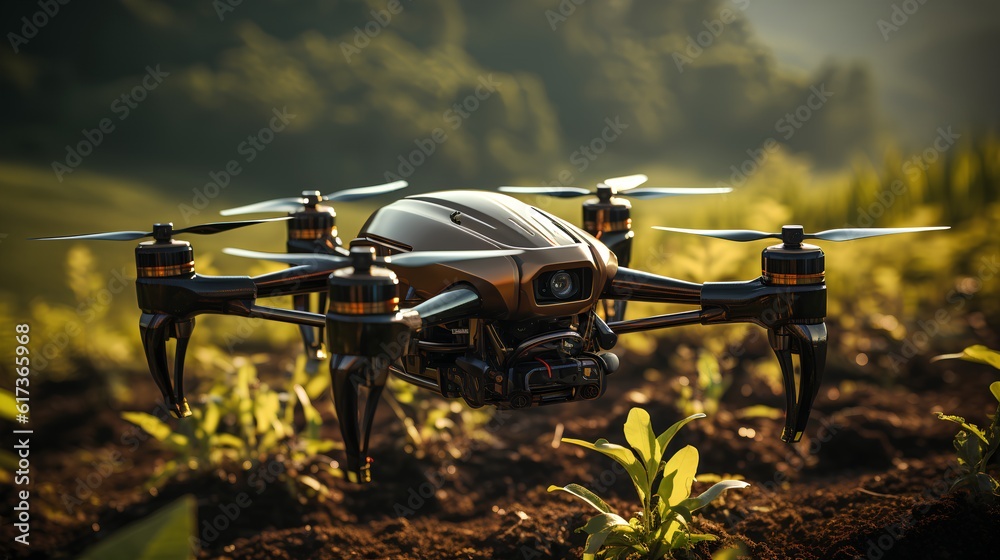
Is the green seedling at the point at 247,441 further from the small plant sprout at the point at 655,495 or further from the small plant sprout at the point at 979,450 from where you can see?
the small plant sprout at the point at 979,450

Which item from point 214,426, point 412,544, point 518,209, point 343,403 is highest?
point 518,209

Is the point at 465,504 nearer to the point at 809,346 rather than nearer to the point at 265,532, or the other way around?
the point at 265,532

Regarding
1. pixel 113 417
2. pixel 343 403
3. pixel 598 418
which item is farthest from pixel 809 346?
pixel 113 417

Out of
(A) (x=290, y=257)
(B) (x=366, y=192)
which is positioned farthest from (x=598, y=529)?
(B) (x=366, y=192)

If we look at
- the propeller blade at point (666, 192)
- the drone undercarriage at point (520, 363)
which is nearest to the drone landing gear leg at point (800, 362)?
the drone undercarriage at point (520, 363)

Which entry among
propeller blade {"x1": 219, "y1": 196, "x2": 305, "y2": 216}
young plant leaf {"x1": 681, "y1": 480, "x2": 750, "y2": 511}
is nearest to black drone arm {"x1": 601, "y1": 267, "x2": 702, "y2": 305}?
young plant leaf {"x1": 681, "y1": 480, "x2": 750, "y2": 511}

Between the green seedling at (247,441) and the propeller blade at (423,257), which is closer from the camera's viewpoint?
the propeller blade at (423,257)
